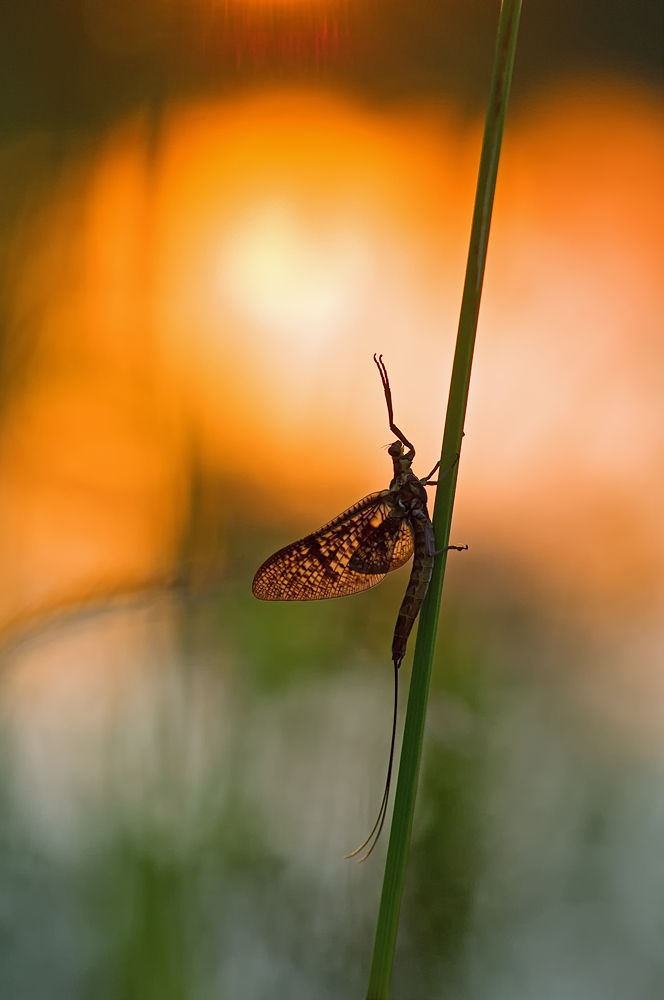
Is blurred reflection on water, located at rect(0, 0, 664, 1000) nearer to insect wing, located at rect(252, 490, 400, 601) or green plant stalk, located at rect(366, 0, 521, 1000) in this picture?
insect wing, located at rect(252, 490, 400, 601)

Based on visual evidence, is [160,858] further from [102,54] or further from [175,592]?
[102,54]

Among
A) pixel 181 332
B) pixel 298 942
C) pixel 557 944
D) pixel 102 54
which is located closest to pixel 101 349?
pixel 181 332

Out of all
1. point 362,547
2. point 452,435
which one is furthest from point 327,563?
point 452,435

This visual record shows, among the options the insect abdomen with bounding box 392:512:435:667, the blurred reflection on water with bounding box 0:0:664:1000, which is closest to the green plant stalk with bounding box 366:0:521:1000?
the insect abdomen with bounding box 392:512:435:667

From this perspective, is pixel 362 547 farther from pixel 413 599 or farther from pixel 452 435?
pixel 452 435

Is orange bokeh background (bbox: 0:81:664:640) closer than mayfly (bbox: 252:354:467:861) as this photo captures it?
No

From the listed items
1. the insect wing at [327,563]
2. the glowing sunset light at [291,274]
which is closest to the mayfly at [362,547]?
the insect wing at [327,563]
